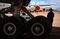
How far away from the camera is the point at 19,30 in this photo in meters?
2.92

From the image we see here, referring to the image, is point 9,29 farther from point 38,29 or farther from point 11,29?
point 38,29

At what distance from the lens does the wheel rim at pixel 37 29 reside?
290 cm

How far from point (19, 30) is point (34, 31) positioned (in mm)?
211

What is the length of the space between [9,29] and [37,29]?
393 mm

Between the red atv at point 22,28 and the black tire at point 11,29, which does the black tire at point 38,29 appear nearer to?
the red atv at point 22,28

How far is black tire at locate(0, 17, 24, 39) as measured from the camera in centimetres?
291

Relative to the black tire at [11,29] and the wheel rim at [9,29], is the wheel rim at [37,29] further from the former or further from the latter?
the wheel rim at [9,29]

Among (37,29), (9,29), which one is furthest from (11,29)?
(37,29)

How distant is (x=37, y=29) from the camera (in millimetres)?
2904

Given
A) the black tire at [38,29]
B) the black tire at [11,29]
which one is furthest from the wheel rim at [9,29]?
the black tire at [38,29]

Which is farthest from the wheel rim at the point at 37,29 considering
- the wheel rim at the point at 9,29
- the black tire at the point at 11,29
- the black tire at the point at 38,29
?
the wheel rim at the point at 9,29

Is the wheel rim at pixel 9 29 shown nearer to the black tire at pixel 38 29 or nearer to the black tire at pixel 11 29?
the black tire at pixel 11 29

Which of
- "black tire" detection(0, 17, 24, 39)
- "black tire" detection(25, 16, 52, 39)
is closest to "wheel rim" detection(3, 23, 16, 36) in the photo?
"black tire" detection(0, 17, 24, 39)

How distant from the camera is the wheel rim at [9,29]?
2910 millimetres
